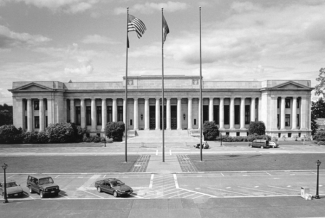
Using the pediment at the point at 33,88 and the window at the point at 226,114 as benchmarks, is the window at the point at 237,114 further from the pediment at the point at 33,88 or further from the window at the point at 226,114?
the pediment at the point at 33,88

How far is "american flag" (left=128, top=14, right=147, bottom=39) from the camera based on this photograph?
128 ft

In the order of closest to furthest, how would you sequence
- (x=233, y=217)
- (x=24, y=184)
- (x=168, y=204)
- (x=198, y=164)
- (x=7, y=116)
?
(x=233, y=217)
(x=168, y=204)
(x=24, y=184)
(x=198, y=164)
(x=7, y=116)

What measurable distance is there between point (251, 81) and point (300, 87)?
14329 millimetres

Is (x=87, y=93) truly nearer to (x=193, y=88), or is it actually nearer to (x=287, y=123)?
(x=193, y=88)

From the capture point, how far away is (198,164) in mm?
42969

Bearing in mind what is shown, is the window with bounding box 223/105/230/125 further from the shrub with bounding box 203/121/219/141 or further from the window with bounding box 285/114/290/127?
the window with bounding box 285/114/290/127

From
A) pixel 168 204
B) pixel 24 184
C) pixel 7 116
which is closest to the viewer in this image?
pixel 168 204

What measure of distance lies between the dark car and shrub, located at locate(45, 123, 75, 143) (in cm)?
4921

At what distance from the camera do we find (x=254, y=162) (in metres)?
44.4

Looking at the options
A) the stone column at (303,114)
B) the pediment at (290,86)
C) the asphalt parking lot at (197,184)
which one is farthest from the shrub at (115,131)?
the stone column at (303,114)

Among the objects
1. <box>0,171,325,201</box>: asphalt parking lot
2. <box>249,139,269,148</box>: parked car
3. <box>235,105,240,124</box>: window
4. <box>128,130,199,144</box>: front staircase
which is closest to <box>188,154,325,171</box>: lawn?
<box>0,171,325,201</box>: asphalt parking lot

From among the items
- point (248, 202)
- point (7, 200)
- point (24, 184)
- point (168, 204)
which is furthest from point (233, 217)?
point (24, 184)

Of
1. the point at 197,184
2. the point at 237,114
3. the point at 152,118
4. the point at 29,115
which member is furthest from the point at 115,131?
the point at 197,184

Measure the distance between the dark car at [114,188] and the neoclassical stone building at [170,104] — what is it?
53.9 metres
